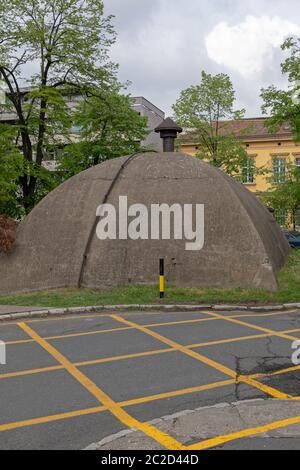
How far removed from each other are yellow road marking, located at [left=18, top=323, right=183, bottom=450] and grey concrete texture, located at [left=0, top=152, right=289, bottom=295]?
6.23m

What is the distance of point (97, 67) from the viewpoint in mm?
25688

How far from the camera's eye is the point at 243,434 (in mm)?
4969

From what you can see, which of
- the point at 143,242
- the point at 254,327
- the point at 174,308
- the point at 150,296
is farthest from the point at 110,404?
the point at 143,242

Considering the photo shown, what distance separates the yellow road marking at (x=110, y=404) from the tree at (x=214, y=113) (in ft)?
83.4

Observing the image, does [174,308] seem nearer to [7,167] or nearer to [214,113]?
[7,167]

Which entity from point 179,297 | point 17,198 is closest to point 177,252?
point 179,297

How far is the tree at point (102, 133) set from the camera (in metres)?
26.7

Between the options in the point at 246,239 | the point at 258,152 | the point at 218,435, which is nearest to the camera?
the point at 218,435

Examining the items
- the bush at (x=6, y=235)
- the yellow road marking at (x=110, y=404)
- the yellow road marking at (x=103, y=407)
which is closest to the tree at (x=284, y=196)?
the bush at (x=6, y=235)

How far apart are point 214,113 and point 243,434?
2977 centimetres

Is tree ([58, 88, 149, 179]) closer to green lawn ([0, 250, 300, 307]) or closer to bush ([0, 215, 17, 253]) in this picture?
bush ([0, 215, 17, 253])

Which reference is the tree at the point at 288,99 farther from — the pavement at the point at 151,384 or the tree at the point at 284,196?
the pavement at the point at 151,384

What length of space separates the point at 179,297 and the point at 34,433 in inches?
326

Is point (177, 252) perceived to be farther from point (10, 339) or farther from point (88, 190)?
point (10, 339)
